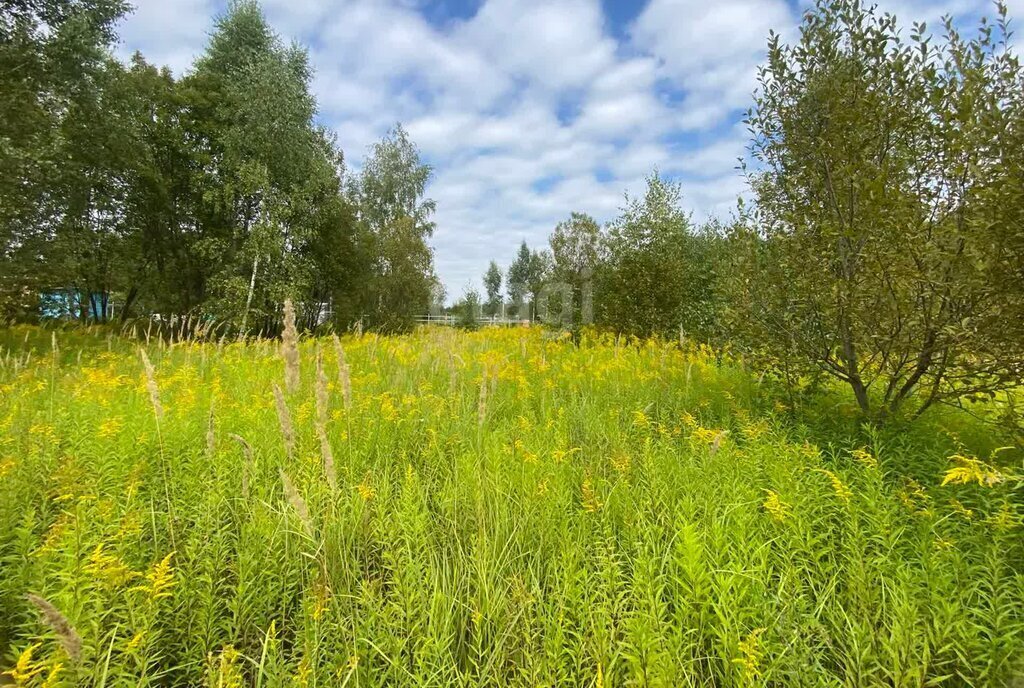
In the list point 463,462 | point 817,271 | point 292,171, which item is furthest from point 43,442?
point 292,171

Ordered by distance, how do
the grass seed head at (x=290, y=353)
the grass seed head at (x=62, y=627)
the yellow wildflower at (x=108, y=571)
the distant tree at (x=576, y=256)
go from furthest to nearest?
1. the distant tree at (x=576, y=256)
2. the grass seed head at (x=290, y=353)
3. the yellow wildflower at (x=108, y=571)
4. the grass seed head at (x=62, y=627)

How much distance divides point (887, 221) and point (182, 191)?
2278 centimetres

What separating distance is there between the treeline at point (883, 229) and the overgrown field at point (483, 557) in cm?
83

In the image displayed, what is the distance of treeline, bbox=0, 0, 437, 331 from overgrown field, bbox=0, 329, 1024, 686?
11.8m

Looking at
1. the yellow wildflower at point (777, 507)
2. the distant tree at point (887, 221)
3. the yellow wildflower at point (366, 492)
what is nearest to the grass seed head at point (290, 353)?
the yellow wildflower at point (366, 492)

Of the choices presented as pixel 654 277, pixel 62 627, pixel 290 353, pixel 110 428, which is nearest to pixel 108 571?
pixel 62 627

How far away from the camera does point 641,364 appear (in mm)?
7258

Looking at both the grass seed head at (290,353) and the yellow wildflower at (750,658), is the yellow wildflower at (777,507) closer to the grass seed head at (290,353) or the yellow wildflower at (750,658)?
the yellow wildflower at (750,658)

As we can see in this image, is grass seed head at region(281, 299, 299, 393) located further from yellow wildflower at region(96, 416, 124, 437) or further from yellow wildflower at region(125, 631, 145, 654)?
yellow wildflower at region(96, 416, 124, 437)

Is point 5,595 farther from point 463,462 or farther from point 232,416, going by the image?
point 463,462

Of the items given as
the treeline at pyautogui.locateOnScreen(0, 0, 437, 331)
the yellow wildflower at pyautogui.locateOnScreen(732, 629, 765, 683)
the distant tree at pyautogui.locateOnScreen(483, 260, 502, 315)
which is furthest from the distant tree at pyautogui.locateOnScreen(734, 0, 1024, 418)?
the distant tree at pyautogui.locateOnScreen(483, 260, 502, 315)

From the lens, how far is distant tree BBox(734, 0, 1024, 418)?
3.28m

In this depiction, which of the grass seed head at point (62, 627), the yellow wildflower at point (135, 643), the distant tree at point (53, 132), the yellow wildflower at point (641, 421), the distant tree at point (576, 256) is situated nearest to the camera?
the grass seed head at point (62, 627)

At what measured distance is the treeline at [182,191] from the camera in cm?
1097
